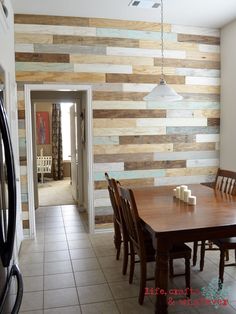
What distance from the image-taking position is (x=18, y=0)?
362cm

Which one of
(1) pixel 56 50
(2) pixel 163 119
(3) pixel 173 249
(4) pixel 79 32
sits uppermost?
(4) pixel 79 32

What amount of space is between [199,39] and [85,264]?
357 cm

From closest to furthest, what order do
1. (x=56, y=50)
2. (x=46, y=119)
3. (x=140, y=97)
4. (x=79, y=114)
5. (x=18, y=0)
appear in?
(x=18, y=0), (x=56, y=50), (x=140, y=97), (x=79, y=114), (x=46, y=119)

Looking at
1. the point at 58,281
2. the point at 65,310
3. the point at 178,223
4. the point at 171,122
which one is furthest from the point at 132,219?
the point at 171,122

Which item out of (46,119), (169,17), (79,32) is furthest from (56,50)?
(46,119)

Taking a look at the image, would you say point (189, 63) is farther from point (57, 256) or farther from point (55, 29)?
point (57, 256)

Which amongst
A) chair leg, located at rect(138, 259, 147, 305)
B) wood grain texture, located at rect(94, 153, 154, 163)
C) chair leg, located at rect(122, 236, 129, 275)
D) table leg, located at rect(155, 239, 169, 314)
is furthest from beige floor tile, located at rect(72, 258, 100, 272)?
wood grain texture, located at rect(94, 153, 154, 163)

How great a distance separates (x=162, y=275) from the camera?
226cm

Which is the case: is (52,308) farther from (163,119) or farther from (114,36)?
(114,36)

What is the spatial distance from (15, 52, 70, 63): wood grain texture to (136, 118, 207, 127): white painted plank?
4.40ft

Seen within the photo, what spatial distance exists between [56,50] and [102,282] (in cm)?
298

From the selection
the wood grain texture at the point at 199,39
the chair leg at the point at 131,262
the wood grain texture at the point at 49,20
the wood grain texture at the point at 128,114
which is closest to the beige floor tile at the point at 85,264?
the chair leg at the point at 131,262

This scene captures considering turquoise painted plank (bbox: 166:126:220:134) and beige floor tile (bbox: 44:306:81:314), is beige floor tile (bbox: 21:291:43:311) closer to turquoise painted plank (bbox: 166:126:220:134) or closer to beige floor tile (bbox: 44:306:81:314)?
beige floor tile (bbox: 44:306:81:314)

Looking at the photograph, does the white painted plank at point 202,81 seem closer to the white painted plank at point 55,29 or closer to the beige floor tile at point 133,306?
the white painted plank at point 55,29
